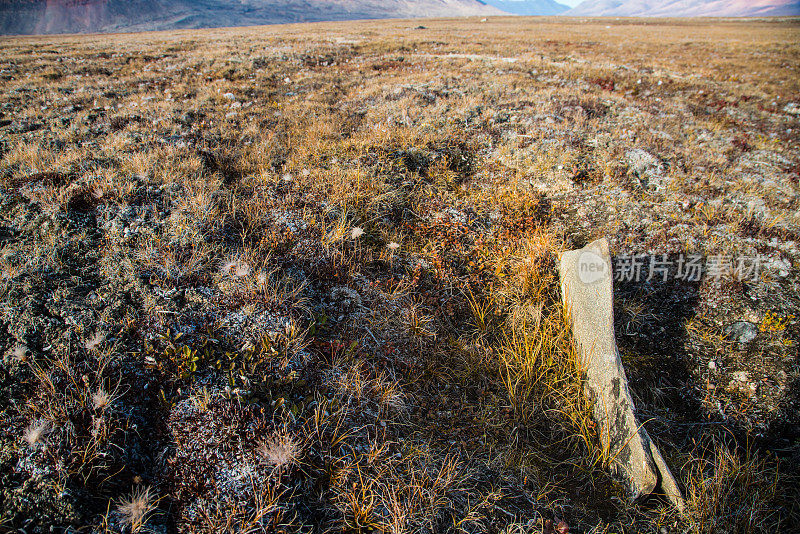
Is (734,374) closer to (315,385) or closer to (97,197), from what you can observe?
(315,385)

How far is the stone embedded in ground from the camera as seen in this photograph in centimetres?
257

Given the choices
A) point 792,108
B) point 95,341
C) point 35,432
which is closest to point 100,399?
point 35,432

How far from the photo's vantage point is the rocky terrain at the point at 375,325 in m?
2.27

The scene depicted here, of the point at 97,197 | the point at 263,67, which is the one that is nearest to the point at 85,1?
the point at 263,67

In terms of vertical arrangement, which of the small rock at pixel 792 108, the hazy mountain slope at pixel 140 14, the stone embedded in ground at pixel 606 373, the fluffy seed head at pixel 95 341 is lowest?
the stone embedded in ground at pixel 606 373

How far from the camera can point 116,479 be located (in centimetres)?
211

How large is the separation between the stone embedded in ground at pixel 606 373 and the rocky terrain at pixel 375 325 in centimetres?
14

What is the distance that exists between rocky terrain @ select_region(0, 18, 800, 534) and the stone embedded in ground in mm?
143

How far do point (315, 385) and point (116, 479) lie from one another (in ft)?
4.39

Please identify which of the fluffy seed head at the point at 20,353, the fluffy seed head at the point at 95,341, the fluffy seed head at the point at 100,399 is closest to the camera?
the fluffy seed head at the point at 100,399

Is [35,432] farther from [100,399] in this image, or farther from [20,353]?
[20,353]

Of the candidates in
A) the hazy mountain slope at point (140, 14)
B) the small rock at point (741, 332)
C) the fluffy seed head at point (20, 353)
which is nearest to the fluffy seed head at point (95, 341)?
the fluffy seed head at point (20, 353)

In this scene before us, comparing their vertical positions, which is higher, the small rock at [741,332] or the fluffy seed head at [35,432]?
the fluffy seed head at [35,432]

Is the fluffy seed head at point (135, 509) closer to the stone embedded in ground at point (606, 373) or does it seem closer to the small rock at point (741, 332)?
the stone embedded in ground at point (606, 373)
